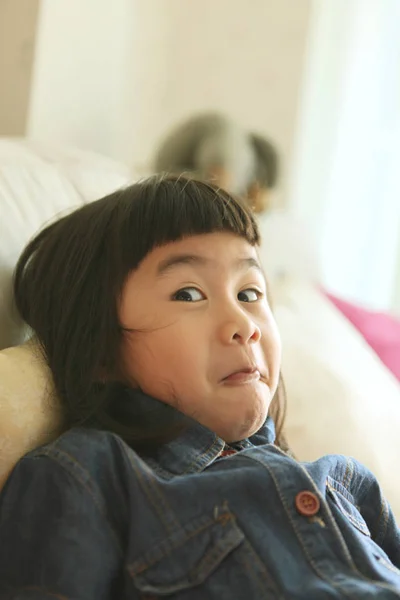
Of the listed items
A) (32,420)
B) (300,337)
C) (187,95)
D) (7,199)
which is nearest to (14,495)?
(32,420)

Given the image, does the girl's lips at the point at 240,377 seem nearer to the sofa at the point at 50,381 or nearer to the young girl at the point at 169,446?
the young girl at the point at 169,446

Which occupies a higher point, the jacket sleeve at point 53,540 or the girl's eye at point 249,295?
the girl's eye at point 249,295

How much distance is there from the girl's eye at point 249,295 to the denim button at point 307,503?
0.23 meters

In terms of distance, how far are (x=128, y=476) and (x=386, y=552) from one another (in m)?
0.34

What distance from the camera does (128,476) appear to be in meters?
0.71

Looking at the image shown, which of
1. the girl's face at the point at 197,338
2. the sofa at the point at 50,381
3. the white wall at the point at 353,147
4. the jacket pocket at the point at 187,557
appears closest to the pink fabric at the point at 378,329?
the sofa at the point at 50,381

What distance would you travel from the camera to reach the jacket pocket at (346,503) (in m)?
0.80

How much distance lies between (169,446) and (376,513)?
27 cm

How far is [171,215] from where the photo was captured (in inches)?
32.7

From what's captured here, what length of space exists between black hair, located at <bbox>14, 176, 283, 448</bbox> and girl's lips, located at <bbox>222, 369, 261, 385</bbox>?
74mm

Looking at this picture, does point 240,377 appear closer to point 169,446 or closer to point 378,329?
point 169,446

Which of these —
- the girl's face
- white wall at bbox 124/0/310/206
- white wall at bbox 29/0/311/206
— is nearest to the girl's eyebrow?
the girl's face

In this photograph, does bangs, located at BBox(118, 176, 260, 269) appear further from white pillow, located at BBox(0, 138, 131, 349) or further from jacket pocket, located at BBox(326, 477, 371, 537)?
jacket pocket, located at BBox(326, 477, 371, 537)

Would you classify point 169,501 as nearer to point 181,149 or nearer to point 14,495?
point 14,495
